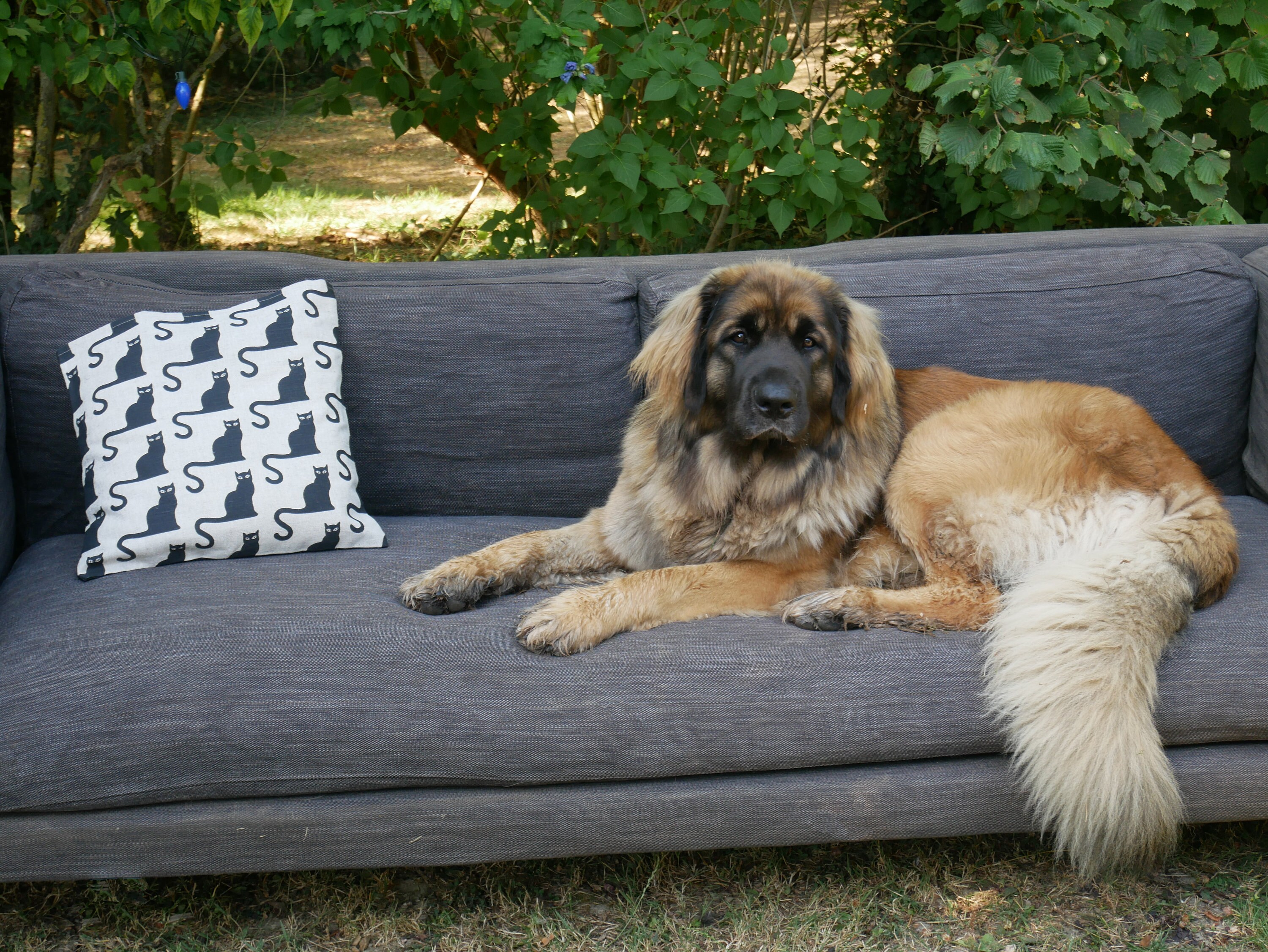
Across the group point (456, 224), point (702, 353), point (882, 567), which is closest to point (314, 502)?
point (702, 353)

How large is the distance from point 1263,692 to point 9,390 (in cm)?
312

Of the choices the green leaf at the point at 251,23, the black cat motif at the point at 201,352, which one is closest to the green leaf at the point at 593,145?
the green leaf at the point at 251,23

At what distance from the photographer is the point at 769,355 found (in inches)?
97.0

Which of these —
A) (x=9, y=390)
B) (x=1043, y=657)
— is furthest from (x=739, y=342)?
(x=9, y=390)

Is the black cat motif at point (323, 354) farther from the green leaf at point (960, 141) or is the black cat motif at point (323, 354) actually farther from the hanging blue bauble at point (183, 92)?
the green leaf at point (960, 141)

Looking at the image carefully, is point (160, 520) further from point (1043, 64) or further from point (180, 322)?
point (1043, 64)

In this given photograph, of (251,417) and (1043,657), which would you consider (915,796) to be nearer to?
(1043,657)

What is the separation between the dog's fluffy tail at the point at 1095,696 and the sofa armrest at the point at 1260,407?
42.0 inches

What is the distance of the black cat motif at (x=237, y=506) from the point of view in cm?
249

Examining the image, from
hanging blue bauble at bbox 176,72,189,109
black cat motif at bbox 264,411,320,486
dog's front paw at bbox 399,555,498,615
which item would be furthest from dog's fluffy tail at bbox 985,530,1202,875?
hanging blue bauble at bbox 176,72,189,109

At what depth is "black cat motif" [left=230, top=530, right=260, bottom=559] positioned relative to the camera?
2.52m

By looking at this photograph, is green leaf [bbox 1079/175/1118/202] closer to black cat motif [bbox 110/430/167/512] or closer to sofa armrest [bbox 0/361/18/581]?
black cat motif [bbox 110/430/167/512]

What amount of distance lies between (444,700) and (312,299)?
134 centimetres

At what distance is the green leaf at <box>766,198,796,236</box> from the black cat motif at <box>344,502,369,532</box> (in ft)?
6.13
